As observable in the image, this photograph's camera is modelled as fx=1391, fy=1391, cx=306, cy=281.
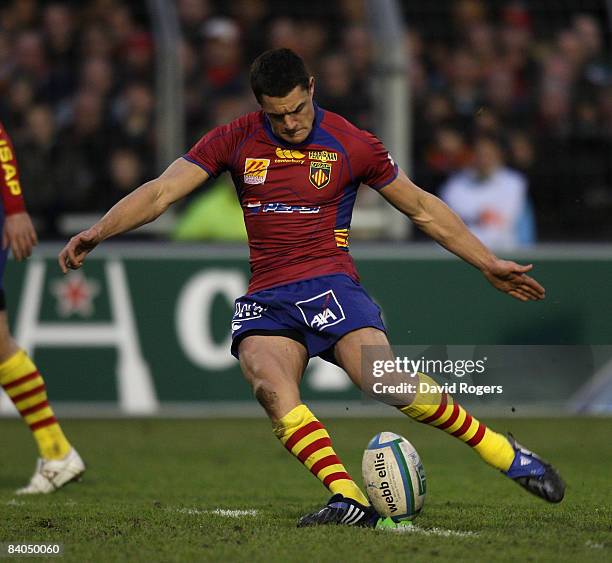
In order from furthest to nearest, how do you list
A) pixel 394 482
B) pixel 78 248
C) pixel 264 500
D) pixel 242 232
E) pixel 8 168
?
pixel 242 232, pixel 8 168, pixel 264 500, pixel 394 482, pixel 78 248

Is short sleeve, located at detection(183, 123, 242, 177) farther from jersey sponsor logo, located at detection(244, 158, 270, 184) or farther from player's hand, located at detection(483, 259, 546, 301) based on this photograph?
player's hand, located at detection(483, 259, 546, 301)

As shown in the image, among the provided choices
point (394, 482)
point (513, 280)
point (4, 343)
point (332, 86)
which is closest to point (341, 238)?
point (513, 280)

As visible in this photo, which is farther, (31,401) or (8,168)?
(31,401)

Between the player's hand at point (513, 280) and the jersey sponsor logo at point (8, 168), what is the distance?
8.69 ft

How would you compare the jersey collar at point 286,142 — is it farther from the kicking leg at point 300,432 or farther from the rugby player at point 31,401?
the rugby player at point 31,401

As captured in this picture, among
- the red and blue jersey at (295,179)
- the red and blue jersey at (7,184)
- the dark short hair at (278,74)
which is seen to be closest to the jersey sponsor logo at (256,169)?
the red and blue jersey at (295,179)

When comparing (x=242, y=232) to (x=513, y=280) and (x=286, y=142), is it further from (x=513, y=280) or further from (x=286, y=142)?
(x=513, y=280)

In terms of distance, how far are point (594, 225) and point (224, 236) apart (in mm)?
3113

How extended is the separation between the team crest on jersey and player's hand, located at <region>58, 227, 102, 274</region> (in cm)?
99

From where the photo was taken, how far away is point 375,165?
241 inches

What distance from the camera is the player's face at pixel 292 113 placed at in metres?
5.87

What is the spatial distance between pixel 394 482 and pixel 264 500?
4.48 feet

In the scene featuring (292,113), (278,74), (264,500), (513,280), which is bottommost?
(264,500)

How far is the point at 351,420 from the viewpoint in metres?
11.1
